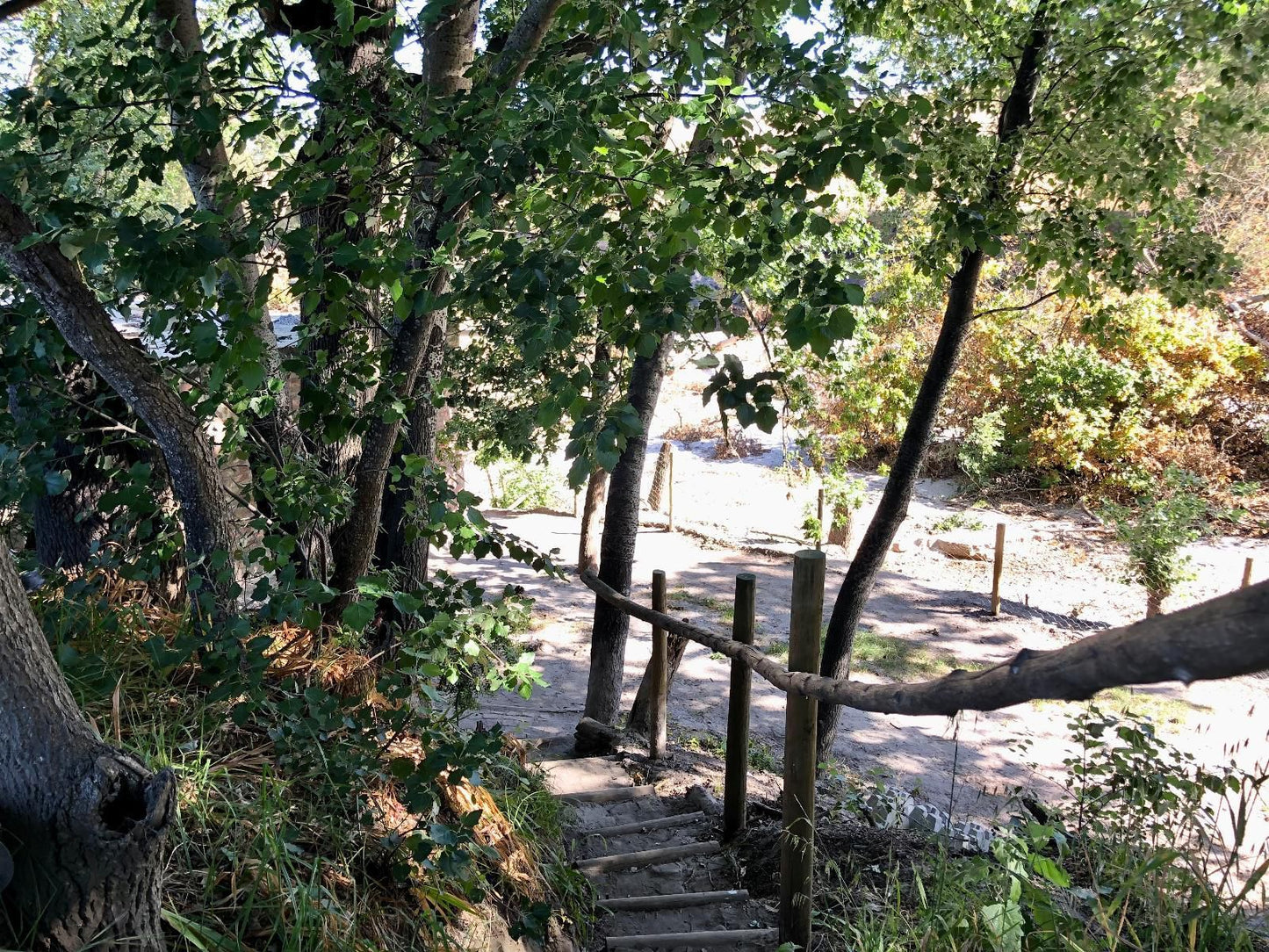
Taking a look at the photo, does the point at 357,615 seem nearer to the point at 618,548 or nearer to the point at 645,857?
the point at 645,857

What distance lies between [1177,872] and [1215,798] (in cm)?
406

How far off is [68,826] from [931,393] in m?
4.77

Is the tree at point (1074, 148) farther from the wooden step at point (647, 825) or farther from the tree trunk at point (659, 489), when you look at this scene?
the tree trunk at point (659, 489)

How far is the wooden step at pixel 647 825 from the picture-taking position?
166 inches

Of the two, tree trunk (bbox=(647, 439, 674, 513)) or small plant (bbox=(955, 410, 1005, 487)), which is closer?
small plant (bbox=(955, 410, 1005, 487))

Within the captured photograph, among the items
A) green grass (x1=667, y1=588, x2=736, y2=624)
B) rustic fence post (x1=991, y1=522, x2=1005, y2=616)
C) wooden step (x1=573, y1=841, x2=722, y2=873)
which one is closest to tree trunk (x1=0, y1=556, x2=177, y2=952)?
wooden step (x1=573, y1=841, x2=722, y2=873)

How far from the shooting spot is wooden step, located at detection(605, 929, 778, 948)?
3238 millimetres

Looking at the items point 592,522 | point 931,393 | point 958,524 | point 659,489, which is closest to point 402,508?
point 931,393

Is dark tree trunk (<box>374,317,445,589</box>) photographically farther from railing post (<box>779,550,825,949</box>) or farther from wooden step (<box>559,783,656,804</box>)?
railing post (<box>779,550,825,949</box>)

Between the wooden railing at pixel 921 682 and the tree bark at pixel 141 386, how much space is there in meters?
1.84

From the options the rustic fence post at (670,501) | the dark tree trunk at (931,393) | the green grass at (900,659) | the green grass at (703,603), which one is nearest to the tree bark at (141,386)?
the dark tree trunk at (931,393)

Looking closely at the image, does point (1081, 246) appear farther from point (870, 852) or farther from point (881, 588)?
point (881, 588)

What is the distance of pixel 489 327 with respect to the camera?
5.90m

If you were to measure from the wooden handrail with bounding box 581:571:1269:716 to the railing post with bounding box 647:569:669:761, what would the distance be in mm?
3402
